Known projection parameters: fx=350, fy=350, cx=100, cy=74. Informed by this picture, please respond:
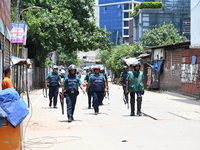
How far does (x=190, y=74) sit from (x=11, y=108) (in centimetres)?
1761

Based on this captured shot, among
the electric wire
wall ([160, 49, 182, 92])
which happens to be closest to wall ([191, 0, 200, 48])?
wall ([160, 49, 182, 92])

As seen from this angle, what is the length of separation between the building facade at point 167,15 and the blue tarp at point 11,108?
60879mm

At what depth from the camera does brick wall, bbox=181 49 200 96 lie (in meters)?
20.6

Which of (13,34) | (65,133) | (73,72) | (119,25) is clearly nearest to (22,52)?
(13,34)

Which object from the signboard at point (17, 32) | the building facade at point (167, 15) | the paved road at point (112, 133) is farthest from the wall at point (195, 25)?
the building facade at point (167, 15)

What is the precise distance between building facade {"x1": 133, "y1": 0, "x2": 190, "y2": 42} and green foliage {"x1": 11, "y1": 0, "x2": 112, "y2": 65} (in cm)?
3116

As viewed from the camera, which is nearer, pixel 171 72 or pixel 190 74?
pixel 190 74

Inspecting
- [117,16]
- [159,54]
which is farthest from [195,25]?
[117,16]

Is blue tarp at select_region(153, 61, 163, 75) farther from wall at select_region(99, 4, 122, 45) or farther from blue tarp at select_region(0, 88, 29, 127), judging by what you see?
wall at select_region(99, 4, 122, 45)

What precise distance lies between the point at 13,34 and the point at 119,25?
356ft

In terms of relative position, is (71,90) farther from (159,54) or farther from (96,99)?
(159,54)

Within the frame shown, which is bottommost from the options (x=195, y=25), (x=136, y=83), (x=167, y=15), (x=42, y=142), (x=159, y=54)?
(x=42, y=142)

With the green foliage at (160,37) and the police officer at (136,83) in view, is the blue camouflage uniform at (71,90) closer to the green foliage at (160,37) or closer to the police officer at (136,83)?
the police officer at (136,83)

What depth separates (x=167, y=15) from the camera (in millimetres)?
65875
